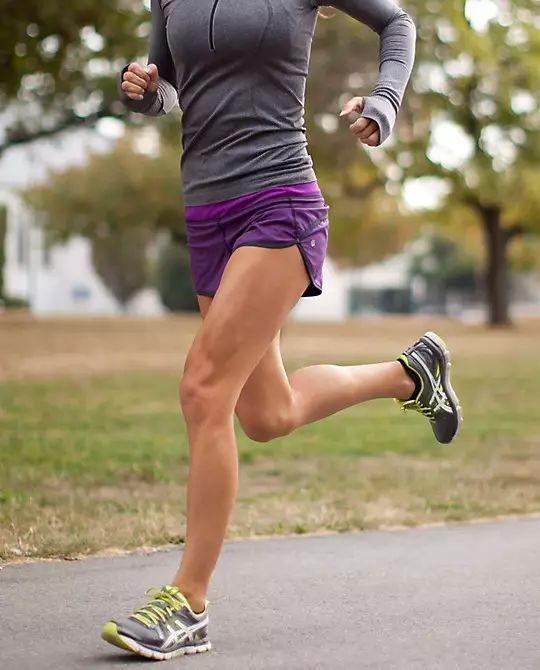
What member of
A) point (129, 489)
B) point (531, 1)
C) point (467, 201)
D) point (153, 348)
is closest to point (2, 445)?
point (129, 489)

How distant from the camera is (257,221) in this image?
3.69 m

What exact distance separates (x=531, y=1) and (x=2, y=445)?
11267 millimetres

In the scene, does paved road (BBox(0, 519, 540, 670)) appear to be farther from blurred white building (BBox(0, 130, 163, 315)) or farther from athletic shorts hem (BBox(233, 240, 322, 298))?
blurred white building (BBox(0, 130, 163, 315))

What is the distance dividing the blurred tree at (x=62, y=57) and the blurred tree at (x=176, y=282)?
25.6 metres

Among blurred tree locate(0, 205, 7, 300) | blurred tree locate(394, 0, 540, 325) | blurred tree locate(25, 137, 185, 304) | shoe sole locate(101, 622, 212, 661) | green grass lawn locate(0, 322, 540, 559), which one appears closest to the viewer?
shoe sole locate(101, 622, 212, 661)

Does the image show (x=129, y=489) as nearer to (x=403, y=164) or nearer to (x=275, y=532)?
(x=275, y=532)

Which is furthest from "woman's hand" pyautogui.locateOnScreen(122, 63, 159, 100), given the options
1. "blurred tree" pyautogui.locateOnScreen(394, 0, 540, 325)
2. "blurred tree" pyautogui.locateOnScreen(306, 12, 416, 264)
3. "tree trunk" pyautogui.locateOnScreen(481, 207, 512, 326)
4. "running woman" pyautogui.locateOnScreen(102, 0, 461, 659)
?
"tree trunk" pyautogui.locateOnScreen(481, 207, 512, 326)

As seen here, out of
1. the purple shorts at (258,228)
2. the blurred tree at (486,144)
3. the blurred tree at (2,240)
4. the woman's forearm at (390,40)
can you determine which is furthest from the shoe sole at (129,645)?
the blurred tree at (2,240)

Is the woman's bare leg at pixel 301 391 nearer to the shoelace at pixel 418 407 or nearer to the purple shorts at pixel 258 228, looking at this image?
the shoelace at pixel 418 407

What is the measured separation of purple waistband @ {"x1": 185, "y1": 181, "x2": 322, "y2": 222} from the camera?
370 centimetres

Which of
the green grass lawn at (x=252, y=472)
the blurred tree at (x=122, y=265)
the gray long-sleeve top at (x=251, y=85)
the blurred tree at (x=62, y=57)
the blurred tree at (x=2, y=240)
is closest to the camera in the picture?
the gray long-sleeve top at (x=251, y=85)

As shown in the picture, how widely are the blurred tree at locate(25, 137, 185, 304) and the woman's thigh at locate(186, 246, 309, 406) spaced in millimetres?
36607

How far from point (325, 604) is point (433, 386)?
37.3 inches

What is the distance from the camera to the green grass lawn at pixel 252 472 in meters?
5.79
